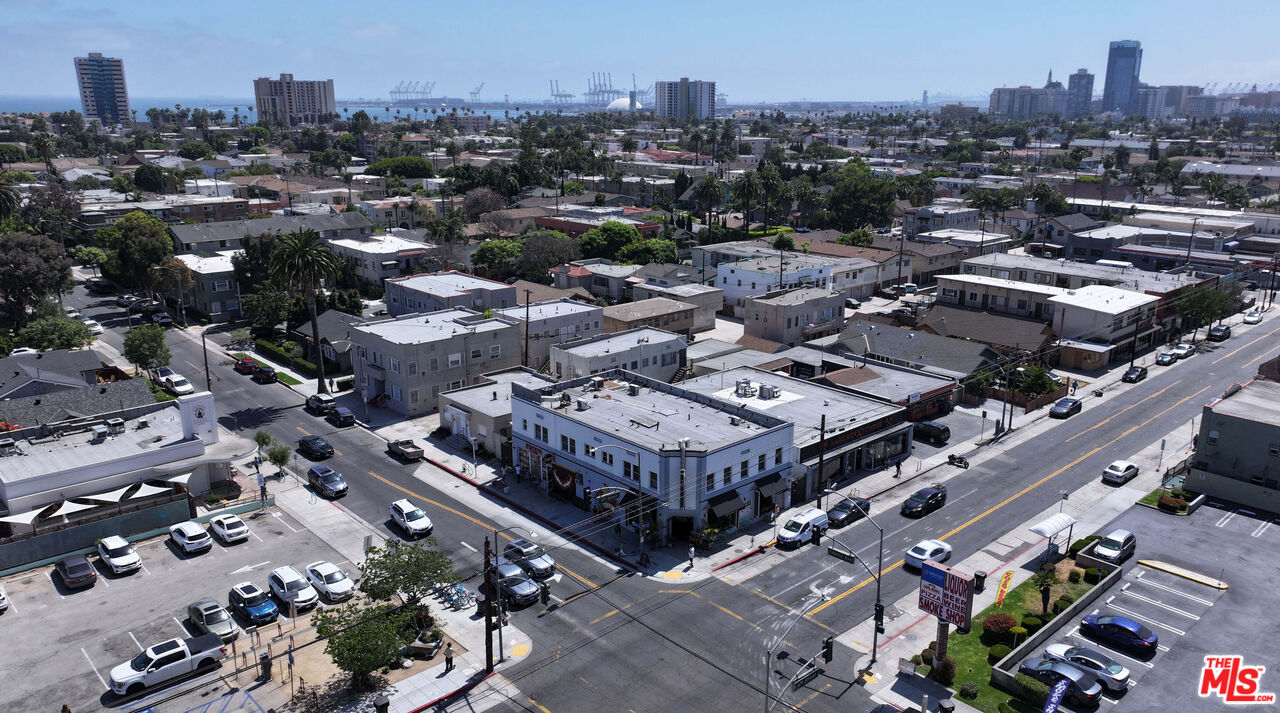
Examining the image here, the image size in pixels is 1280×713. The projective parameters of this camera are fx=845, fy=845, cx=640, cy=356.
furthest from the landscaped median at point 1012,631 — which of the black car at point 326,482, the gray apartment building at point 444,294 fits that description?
the gray apartment building at point 444,294

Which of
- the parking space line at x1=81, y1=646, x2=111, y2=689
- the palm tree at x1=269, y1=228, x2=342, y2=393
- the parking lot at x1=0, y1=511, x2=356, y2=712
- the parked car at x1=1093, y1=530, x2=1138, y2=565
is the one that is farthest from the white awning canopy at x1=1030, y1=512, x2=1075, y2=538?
the palm tree at x1=269, y1=228, x2=342, y2=393

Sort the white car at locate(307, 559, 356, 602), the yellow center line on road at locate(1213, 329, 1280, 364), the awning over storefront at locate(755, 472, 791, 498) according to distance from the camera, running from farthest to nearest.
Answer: the yellow center line on road at locate(1213, 329, 1280, 364), the awning over storefront at locate(755, 472, 791, 498), the white car at locate(307, 559, 356, 602)

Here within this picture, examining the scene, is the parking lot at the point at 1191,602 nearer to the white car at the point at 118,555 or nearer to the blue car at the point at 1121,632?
the blue car at the point at 1121,632

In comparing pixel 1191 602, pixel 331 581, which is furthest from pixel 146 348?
pixel 1191 602

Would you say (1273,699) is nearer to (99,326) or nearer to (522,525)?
(522,525)

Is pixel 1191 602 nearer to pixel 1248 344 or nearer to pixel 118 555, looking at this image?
pixel 118 555

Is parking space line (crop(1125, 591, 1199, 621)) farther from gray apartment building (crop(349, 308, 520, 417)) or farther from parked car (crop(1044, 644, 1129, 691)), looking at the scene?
gray apartment building (crop(349, 308, 520, 417))

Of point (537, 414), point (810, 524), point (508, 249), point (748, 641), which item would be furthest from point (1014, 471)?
point (508, 249)
